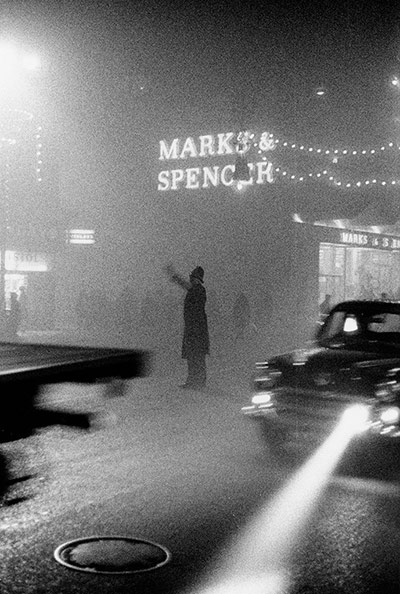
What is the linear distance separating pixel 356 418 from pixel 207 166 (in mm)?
26925

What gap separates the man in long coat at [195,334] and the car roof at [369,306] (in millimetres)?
4606

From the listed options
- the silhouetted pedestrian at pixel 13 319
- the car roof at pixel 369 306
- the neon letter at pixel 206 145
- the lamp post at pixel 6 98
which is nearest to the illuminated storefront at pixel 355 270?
the neon letter at pixel 206 145

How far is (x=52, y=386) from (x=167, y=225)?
1276 inches

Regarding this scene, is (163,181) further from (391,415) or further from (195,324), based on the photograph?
(391,415)

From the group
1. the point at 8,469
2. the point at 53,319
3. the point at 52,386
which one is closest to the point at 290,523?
the point at 52,386

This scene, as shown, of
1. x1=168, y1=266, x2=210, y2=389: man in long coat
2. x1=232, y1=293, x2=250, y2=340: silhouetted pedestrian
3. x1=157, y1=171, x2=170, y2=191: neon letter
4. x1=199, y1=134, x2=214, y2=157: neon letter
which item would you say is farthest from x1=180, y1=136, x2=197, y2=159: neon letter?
x1=168, y1=266, x2=210, y2=389: man in long coat

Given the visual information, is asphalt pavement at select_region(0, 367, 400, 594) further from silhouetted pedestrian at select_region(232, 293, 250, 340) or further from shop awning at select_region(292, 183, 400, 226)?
shop awning at select_region(292, 183, 400, 226)

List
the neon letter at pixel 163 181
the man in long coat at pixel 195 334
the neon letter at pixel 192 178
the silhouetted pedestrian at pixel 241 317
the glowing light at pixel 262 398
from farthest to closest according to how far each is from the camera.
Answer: the neon letter at pixel 163 181 < the neon letter at pixel 192 178 < the silhouetted pedestrian at pixel 241 317 < the man in long coat at pixel 195 334 < the glowing light at pixel 262 398

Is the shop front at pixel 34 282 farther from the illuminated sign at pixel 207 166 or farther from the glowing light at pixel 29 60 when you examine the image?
the glowing light at pixel 29 60

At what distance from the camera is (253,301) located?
34406mm

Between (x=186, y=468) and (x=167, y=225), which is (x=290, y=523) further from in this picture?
(x=167, y=225)

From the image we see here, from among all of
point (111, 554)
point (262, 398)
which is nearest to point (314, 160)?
point (262, 398)

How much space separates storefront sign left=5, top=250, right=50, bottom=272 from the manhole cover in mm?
27317

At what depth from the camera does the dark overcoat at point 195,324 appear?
46.9ft
